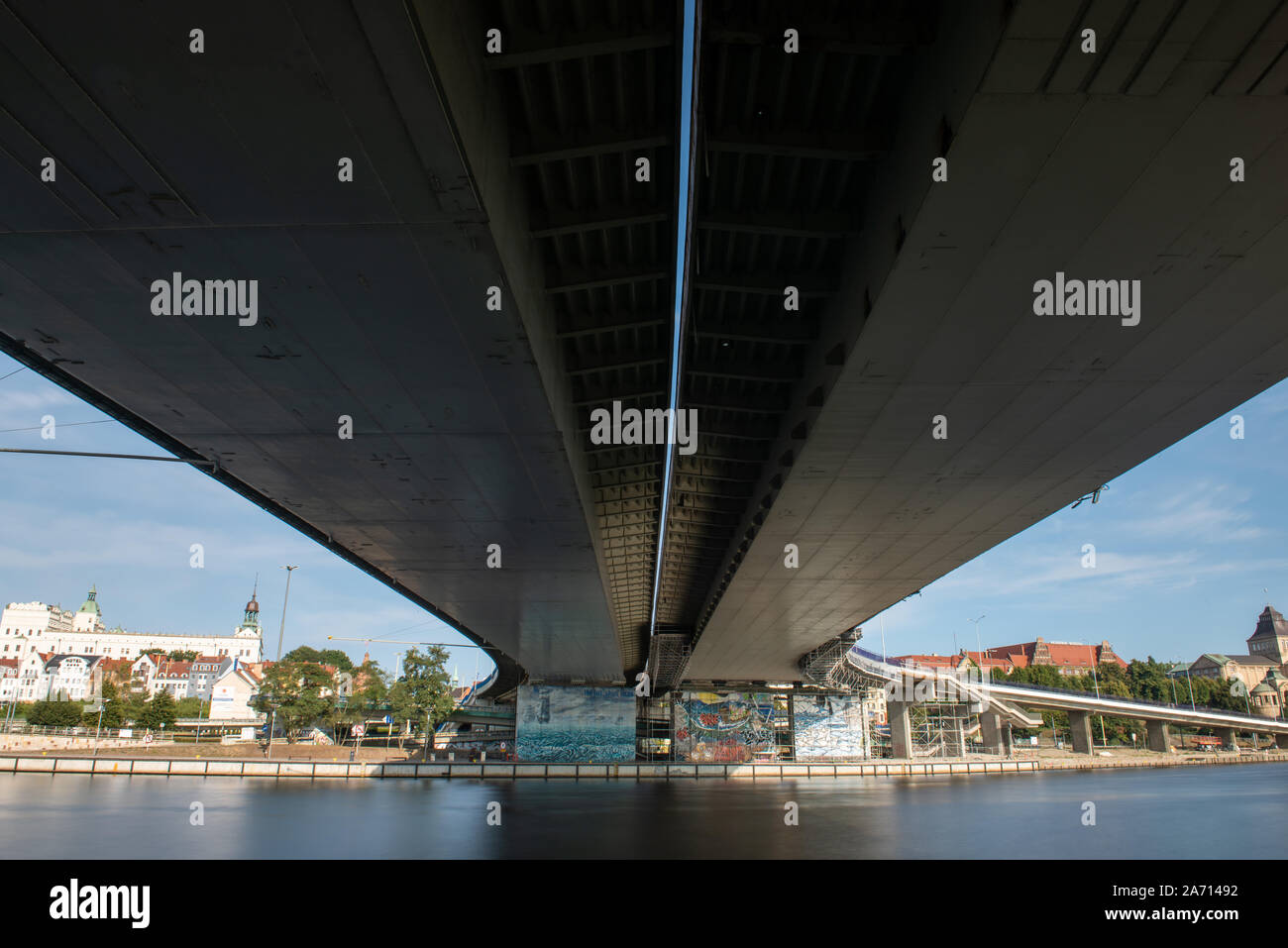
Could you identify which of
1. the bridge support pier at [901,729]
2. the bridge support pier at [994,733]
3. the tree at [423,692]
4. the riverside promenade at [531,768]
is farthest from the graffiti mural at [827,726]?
the tree at [423,692]

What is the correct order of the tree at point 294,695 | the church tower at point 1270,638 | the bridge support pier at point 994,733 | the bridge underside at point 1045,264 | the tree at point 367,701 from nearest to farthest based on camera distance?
1. the bridge underside at point 1045,264
2. the tree at point 294,695
3. the tree at point 367,701
4. the bridge support pier at point 994,733
5. the church tower at point 1270,638

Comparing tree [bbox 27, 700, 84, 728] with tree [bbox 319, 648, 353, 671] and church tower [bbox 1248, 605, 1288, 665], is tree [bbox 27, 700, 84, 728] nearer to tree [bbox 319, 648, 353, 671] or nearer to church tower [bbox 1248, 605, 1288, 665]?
tree [bbox 319, 648, 353, 671]

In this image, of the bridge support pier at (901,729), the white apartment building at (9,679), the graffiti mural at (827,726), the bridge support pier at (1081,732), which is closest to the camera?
the bridge support pier at (901,729)

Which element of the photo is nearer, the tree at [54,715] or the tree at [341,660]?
the tree at [54,715]

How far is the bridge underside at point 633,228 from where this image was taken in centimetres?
710

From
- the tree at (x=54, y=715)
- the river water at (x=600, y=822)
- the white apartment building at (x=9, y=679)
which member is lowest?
the white apartment building at (x=9, y=679)

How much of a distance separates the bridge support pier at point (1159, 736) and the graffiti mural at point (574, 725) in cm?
6520

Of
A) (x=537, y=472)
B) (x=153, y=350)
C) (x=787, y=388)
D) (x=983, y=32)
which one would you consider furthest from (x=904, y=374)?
(x=153, y=350)

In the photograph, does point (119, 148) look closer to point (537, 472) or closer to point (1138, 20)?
point (1138, 20)

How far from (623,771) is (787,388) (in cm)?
5098

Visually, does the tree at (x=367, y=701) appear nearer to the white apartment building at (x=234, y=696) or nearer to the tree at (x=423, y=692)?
the tree at (x=423, y=692)

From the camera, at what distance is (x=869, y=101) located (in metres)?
9.45

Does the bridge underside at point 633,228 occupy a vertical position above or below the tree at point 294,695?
above

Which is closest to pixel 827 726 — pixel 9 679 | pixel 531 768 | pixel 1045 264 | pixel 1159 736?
pixel 531 768
